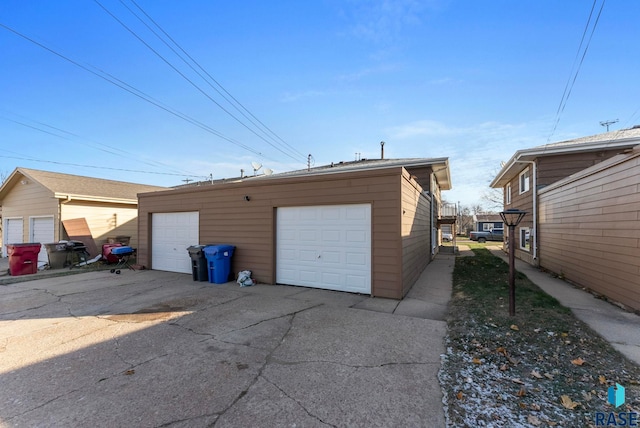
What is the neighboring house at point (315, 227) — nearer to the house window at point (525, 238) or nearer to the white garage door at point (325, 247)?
the white garage door at point (325, 247)

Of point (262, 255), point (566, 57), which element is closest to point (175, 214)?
point (262, 255)

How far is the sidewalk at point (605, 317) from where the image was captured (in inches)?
143

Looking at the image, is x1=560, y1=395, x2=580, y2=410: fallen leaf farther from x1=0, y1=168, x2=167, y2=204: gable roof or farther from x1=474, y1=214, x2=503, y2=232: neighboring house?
x1=474, y1=214, x2=503, y2=232: neighboring house

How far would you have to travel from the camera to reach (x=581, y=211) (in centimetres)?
721

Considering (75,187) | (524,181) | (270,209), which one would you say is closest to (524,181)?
(524,181)

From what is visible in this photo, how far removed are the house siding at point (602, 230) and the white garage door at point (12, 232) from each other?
23.0 metres

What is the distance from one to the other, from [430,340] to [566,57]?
9.35m

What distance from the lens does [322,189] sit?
22.9 feet

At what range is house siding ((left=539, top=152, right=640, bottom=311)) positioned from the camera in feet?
16.7

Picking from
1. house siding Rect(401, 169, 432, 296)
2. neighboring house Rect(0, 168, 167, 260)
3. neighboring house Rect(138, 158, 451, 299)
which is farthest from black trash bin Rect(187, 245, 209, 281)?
neighboring house Rect(0, 168, 167, 260)

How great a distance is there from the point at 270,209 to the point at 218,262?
210 centimetres

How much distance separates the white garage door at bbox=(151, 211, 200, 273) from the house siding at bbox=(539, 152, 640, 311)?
10.4m

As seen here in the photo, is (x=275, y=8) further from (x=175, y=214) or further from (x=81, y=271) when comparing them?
(x=81, y=271)

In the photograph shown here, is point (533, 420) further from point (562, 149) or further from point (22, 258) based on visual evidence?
point (22, 258)
